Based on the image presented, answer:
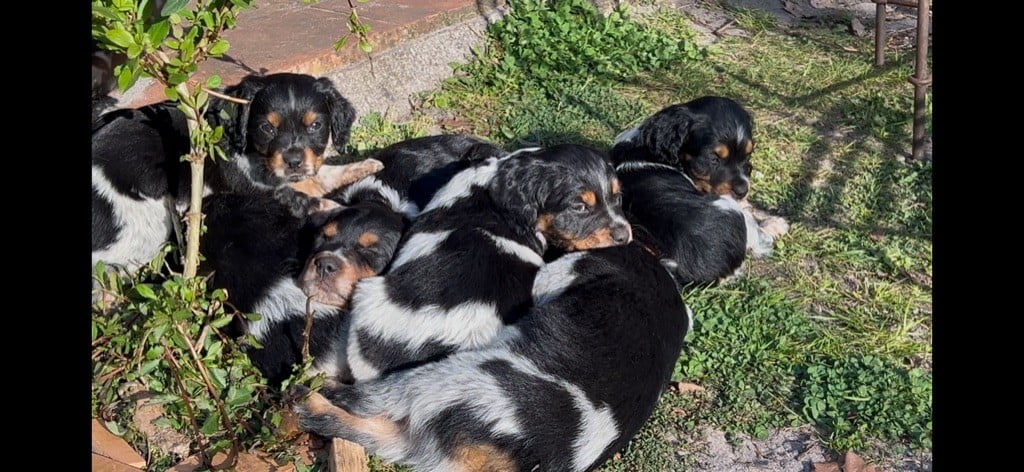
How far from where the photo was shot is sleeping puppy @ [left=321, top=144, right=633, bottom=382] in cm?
405

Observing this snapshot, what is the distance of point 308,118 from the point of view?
5055 millimetres

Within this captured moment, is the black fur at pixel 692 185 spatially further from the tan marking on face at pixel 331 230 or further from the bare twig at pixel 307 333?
the bare twig at pixel 307 333

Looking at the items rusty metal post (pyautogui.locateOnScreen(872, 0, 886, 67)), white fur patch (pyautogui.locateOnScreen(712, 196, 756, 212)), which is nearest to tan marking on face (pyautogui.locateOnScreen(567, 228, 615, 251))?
white fur patch (pyautogui.locateOnScreen(712, 196, 756, 212))

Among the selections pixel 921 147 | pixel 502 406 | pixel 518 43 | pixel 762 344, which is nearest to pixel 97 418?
pixel 502 406

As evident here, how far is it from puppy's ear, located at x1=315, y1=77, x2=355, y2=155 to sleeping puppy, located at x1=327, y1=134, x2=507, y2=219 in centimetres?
A: 25

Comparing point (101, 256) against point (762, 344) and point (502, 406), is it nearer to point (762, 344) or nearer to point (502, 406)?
point (502, 406)

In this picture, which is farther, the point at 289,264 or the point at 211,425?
the point at 289,264

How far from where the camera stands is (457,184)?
4.73m

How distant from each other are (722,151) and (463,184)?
5.49ft

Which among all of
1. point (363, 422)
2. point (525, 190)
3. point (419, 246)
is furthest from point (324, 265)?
point (525, 190)

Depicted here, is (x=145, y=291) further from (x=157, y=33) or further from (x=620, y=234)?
(x=620, y=234)

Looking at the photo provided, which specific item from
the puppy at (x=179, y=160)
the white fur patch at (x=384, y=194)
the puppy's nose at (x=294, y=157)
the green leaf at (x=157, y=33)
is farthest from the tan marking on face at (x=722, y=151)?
the green leaf at (x=157, y=33)

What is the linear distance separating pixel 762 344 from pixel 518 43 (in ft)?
11.7

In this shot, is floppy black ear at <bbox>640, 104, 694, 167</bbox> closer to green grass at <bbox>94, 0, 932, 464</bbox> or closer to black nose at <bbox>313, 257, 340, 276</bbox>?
green grass at <bbox>94, 0, 932, 464</bbox>
